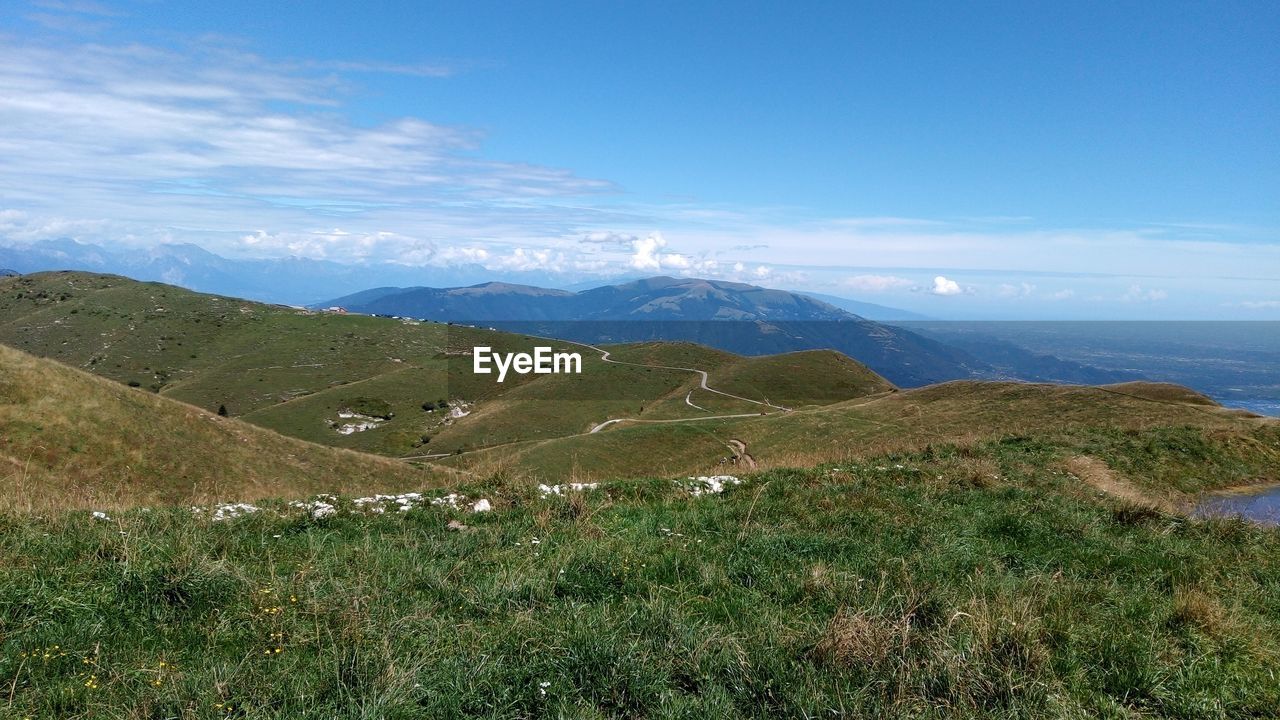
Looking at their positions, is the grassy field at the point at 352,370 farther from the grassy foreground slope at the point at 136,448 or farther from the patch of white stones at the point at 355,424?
the grassy foreground slope at the point at 136,448

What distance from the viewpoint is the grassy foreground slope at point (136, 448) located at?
1062 inches

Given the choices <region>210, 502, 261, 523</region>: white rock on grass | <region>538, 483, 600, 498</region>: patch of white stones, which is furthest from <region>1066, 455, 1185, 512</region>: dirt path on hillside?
<region>210, 502, 261, 523</region>: white rock on grass

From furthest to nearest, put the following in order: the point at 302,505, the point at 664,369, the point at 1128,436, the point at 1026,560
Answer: the point at 664,369
the point at 1128,436
the point at 302,505
the point at 1026,560

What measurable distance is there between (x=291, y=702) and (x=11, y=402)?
3731 cm

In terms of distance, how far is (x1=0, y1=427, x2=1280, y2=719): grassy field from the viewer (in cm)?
500

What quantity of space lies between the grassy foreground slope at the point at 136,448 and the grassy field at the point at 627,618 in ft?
62.7

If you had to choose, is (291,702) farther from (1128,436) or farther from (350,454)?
(350,454)

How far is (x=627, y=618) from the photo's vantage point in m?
6.36

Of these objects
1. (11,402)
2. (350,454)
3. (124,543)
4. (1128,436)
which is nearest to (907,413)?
(1128,436)

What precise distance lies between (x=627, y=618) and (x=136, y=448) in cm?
3590

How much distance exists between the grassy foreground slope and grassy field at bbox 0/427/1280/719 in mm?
19099

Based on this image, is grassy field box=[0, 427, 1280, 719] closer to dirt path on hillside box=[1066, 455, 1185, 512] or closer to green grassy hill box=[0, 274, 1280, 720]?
green grassy hill box=[0, 274, 1280, 720]

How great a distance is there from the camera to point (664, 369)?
15038cm

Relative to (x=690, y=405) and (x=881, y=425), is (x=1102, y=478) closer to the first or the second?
(x=881, y=425)
